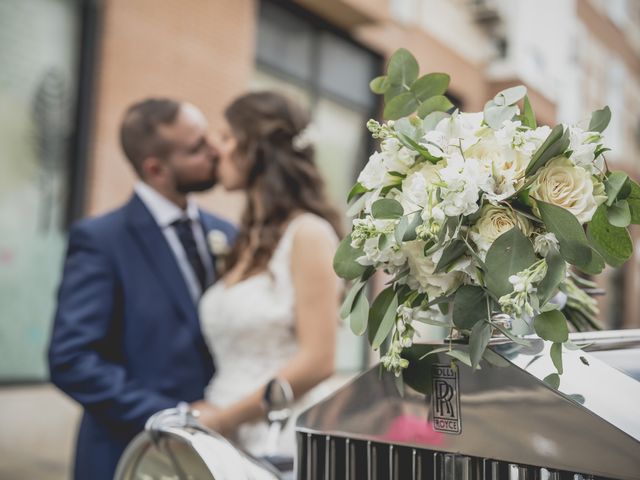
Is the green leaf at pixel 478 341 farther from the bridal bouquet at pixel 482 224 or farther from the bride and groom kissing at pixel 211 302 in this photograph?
the bride and groom kissing at pixel 211 302

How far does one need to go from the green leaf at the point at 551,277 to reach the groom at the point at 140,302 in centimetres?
177

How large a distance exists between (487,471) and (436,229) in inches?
16.9

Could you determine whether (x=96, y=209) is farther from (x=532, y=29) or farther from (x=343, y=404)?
(x=532, y=29)

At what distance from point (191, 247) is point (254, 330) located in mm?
550

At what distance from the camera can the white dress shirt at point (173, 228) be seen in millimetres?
3182

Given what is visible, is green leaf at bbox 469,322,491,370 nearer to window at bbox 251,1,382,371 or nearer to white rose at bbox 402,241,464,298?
white rose at bbox 402,241,464,298

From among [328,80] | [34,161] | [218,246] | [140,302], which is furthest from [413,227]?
[328,80]

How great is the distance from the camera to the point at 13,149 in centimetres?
589

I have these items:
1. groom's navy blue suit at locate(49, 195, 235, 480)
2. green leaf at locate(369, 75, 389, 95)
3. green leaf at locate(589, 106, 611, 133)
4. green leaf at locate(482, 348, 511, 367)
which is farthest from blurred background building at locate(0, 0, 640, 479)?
green leaf at locate(482, 348, 511, 367)

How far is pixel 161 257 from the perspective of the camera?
3109 mm

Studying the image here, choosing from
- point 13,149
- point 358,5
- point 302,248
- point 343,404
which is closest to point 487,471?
point 343,404

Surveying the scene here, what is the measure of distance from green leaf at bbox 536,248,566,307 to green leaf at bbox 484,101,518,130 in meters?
0.25

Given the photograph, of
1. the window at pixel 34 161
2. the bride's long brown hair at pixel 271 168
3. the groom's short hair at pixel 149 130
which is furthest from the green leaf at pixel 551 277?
the window at pixel 34 161

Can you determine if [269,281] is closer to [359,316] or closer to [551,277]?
[359,316]
